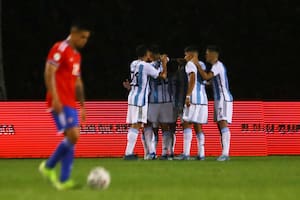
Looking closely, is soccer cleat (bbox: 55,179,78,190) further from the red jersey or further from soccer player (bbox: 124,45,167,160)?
soccer player (bbox: 124,45,167,160)

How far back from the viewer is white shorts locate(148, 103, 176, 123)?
66.9 ft

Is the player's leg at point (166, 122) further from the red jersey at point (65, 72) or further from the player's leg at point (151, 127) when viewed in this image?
the red jersey at point (65, 72)

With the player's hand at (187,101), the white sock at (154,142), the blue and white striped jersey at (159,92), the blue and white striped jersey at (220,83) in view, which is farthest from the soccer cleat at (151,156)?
the blue and white striped jersey at (220,83)

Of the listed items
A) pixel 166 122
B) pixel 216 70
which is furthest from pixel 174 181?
pixel 166 122

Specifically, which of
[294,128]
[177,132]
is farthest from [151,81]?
[294,128]

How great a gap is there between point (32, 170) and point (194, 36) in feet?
45.6

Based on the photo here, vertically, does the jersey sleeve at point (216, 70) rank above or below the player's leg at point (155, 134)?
above

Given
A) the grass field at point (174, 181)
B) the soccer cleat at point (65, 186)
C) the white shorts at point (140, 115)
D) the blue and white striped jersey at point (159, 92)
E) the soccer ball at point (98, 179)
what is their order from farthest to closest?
the blue and white striped jersey at point (159, 92) → the white shorts at point (140, 115) → the soccer cleat at point (65, 186) → the soccer ball at point (98, 179) → the grass field at point (174, 181)

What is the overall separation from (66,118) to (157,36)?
58.6 ft

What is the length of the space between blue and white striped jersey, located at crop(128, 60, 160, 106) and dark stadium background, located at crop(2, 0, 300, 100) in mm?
9108

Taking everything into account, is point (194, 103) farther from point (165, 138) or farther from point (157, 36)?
point (157, 36)

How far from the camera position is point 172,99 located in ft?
67.5

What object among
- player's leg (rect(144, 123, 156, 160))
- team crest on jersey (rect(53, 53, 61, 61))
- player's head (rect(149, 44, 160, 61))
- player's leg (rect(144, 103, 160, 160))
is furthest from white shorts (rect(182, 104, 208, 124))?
team crest on jersey (rect(53, 53, 61, 61))

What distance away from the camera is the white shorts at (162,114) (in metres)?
20.4
